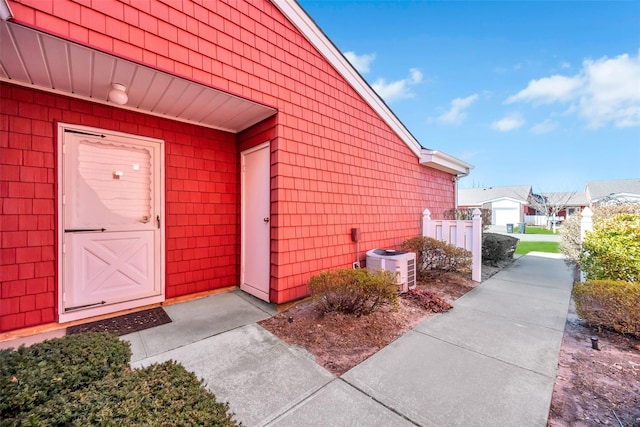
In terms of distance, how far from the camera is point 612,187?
26359 millimetres

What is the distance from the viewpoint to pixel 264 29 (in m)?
3.62

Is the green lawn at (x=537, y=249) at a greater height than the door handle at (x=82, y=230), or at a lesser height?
lesser

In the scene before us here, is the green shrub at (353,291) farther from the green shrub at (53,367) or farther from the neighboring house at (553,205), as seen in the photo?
the neighboring house at (553,205)

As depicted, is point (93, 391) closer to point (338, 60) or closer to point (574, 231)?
point (338, 60)

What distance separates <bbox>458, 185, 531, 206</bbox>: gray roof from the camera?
3185 centimetres

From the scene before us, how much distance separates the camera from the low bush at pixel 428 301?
3918 millimetres

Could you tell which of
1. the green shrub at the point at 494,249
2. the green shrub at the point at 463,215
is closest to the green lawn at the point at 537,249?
the green shrub at the point at 463,215

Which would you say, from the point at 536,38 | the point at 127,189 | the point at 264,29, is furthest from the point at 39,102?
the point at 536,38

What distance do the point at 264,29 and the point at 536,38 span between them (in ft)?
31.4

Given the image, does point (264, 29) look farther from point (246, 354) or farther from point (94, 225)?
point (246, 354)

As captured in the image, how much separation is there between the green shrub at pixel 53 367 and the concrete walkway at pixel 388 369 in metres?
0.87

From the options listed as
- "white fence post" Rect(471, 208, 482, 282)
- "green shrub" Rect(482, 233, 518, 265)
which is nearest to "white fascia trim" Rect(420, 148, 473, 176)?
"white fence post" Rect(471, 208, 482, 282)

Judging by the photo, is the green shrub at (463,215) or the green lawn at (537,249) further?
the green lawn at (537,249)

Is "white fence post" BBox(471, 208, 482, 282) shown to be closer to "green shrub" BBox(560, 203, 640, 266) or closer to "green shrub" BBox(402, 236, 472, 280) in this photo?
"green shrub" BBox(402, 236, 472, 280)
